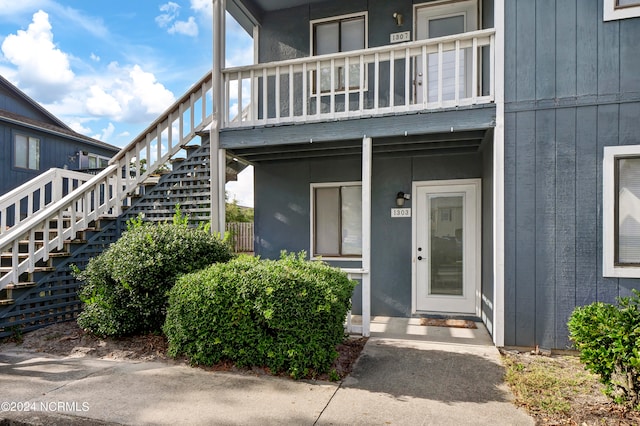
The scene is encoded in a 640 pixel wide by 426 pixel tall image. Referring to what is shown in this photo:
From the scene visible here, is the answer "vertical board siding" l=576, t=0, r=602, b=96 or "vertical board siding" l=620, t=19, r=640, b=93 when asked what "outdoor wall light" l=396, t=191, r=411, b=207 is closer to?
"vertical board siding" l=576, t=0, r=602, b=96

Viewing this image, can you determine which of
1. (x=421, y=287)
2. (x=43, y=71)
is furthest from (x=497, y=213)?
(x=43, y=71)

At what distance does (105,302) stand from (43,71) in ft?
77.2

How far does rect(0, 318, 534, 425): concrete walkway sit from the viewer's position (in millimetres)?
3150

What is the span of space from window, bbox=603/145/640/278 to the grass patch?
1264 millimetres

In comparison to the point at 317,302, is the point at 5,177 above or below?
above

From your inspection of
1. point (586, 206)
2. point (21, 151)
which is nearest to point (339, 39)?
point (586, 206)

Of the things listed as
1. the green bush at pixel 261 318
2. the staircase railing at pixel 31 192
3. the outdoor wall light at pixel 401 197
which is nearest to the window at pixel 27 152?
the staircase railing at pixel 31 192

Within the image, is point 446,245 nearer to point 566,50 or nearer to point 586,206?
point 586,206

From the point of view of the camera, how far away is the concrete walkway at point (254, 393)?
3150 mm

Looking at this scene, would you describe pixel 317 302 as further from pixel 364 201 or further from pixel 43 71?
pixel 43 71

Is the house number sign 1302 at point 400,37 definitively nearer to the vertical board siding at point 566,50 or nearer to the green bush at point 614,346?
the vertical board siding at point 566,50

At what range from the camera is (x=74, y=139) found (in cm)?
1465

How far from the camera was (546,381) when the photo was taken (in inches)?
150

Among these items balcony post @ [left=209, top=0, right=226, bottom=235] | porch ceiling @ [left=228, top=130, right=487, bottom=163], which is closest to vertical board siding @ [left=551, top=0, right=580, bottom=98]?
porch ceiling @ [left=228, top=130, right=487, bottom=163]
